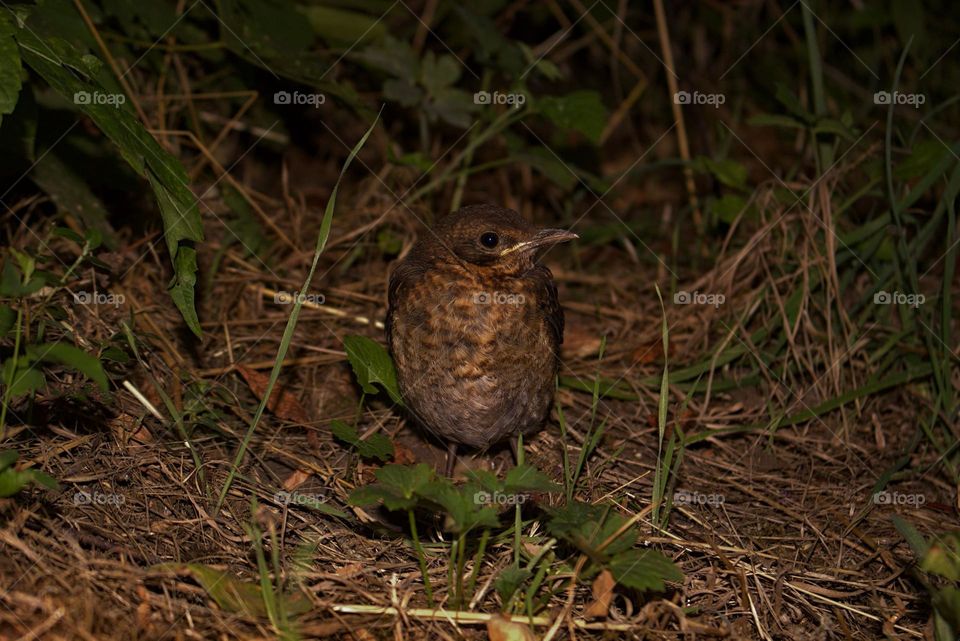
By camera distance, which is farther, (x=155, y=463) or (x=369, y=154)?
Result: (x=369, y=154)

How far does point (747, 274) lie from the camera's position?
5168 millimetres

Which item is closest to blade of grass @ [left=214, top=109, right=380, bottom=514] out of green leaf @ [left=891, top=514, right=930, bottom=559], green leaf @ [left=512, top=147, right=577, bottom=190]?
green leaf @ [left=512, top=147, right=577, bottom=190]

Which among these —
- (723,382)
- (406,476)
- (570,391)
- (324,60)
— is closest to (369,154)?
(324,60)

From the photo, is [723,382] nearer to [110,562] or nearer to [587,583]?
[587,583]

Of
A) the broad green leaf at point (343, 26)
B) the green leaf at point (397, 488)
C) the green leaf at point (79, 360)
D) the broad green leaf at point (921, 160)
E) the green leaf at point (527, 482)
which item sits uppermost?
the broad green leaf at point (343, 26)

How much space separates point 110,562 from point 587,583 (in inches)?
59.5

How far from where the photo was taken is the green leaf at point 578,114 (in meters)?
5.04

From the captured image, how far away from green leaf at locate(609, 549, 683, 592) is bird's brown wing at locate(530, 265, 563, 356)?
1.16m

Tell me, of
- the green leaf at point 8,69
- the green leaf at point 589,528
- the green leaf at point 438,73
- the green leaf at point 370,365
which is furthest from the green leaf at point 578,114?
the green leaf at point 8,69

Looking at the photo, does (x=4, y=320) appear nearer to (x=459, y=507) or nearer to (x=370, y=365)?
(x=370, y=365)

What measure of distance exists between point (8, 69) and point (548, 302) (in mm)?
2124

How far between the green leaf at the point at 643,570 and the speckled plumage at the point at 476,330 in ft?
3.18

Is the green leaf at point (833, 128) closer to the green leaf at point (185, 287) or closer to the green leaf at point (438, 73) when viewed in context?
the green leaf at point (438, 73)

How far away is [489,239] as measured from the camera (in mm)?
3930
